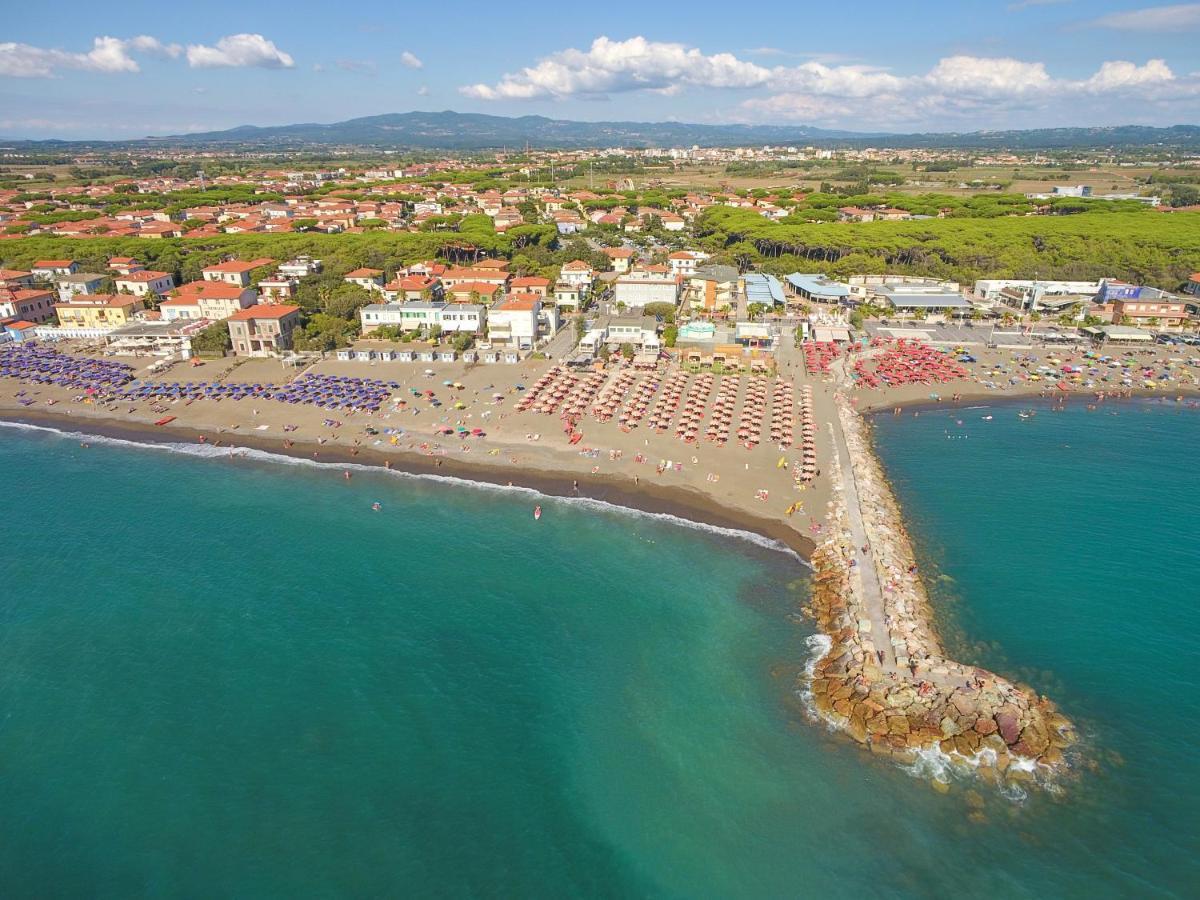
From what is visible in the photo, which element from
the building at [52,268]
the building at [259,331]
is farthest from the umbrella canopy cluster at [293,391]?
the building at [52,268]

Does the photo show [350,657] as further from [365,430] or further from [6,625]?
[365,430]

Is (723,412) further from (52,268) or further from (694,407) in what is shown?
(52,268)

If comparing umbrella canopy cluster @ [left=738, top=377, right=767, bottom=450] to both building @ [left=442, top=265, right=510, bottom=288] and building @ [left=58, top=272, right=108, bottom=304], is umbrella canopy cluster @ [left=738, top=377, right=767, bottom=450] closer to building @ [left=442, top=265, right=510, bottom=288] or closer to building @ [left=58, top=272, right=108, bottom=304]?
building @ [left=442, top=265, right=510, bottom=288]

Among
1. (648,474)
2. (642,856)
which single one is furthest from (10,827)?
(648,474)

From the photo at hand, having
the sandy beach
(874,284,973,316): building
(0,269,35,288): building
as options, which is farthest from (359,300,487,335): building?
(874,284,973,316): building

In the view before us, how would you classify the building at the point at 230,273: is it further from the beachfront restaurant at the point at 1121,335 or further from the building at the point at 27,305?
the beachfront restaurant at the point at 1121,335

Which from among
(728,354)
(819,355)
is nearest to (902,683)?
(728,354)

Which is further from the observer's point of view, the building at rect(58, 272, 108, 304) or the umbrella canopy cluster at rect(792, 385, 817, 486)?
the building at rect(58, 272, 108, 304)
